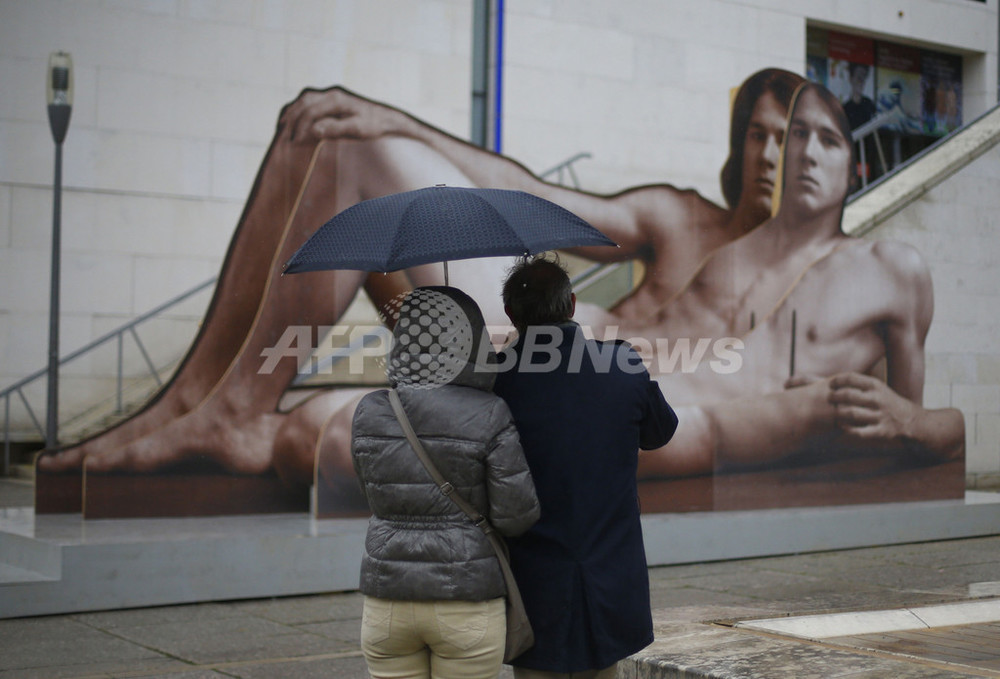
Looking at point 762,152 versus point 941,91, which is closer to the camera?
point 762,152

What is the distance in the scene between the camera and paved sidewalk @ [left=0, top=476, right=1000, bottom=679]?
4.32 metres

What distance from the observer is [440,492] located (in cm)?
305

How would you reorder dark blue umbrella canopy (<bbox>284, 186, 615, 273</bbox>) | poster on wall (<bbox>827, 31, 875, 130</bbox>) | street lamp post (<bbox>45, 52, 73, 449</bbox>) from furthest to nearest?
poster on wall (<bbox>827, 31, 875, 130</bbox>) < street lamp post (<bbox>45, 52, 73, 449</bbox>) < dark blue umbrella canopy (<bbox>284, 186, 615, 273</bbox>)

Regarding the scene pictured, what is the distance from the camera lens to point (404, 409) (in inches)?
122

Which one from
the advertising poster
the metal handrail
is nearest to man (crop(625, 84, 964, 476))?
the metal handrail

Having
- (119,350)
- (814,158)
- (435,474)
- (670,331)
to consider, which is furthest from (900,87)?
(435,474)

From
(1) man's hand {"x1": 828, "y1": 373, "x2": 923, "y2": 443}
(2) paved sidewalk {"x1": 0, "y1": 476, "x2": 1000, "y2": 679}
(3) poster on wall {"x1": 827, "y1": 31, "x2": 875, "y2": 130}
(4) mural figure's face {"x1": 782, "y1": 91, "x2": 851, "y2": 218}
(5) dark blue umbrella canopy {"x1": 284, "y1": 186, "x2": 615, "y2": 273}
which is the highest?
(3) poster on wall {"x1": 827, "y1": 31, "x2": 875, "y2": 130}

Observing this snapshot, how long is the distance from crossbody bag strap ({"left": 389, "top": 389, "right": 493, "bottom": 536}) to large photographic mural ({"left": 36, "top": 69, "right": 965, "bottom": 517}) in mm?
5460

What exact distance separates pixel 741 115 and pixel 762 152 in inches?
14.3

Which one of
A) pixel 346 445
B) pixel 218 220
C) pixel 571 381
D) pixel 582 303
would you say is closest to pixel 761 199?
pixel 582 303

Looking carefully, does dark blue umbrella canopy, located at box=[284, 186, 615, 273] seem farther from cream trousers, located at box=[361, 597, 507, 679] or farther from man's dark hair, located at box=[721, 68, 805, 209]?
man's dark hair, located at box=[721, 68, 805, 209]

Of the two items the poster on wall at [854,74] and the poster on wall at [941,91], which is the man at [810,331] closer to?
the poster on wall at [854,74]

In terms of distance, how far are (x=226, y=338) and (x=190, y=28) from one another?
10.9 ft

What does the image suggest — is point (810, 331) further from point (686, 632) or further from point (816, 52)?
point (816, 52)
